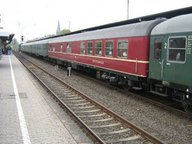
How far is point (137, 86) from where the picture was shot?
16.2 m

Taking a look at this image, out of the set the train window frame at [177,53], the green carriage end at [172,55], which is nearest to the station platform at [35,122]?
the green carriage end at [172,55]

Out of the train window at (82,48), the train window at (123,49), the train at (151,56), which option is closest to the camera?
the train at (151,56)

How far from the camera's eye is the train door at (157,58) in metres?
12.6

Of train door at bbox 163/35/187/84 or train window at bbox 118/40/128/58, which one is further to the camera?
train window at bbox 118/40/128/58

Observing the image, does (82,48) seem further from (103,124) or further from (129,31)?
(103,124)

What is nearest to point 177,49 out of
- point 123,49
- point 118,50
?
point 123,49

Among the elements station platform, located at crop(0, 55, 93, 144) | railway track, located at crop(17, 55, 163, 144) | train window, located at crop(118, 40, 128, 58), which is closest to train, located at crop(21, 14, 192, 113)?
train window, located at crop(118, 40, 128, 58)

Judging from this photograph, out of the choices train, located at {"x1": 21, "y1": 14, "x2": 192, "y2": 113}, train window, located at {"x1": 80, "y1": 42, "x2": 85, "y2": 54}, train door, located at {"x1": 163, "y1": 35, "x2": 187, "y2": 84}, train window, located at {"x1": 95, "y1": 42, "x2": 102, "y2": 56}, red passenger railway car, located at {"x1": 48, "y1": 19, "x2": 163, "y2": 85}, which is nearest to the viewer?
train door, located at {"x1": 163, "y1": 35, "x2": 187, "y2": 84}

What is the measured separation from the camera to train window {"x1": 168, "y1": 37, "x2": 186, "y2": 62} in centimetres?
1128

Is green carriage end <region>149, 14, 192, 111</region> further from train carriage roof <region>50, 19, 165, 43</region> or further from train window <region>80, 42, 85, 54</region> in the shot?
train window <region>80, 42, 85, 54</region>

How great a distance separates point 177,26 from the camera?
11688mm

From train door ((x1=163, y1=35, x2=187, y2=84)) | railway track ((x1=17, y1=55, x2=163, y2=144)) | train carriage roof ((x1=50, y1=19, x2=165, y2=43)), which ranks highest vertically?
train carriage roof ((x1=50, y1=19, x2=165, y2=43))

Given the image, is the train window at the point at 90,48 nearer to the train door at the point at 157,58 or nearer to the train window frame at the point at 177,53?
the train door at the point at 157,58

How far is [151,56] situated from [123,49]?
320cm
